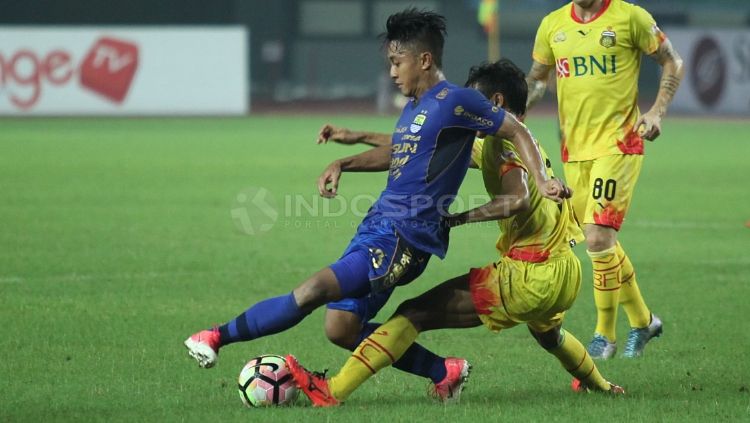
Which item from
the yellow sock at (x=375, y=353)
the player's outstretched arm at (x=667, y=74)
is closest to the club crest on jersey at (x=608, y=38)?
the player's outstretched arm at (x=667, y=74)

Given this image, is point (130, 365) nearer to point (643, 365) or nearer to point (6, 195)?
point (643, 365)

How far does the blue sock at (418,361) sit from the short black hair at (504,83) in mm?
1198

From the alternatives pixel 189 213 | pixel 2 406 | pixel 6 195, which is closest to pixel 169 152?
pixel 6 195

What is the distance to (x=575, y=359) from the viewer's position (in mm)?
6184

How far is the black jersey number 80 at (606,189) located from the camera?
25.1 ft

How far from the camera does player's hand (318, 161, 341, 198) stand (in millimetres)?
5777

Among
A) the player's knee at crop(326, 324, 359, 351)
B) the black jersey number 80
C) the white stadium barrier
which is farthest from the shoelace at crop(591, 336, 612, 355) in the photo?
the white stadium barrier

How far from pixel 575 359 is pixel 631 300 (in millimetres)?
1702

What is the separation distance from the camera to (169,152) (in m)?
23.4

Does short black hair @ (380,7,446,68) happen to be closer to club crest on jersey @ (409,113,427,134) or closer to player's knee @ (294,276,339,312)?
club crest on jersey @ (409,113,427,134)

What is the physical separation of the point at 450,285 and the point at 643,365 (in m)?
1.72

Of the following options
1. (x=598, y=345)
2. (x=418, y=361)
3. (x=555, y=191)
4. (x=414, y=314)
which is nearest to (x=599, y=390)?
(x=418, y=361)

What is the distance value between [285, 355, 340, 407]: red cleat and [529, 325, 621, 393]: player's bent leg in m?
1.01

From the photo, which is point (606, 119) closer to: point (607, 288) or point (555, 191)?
point (607, 288)
